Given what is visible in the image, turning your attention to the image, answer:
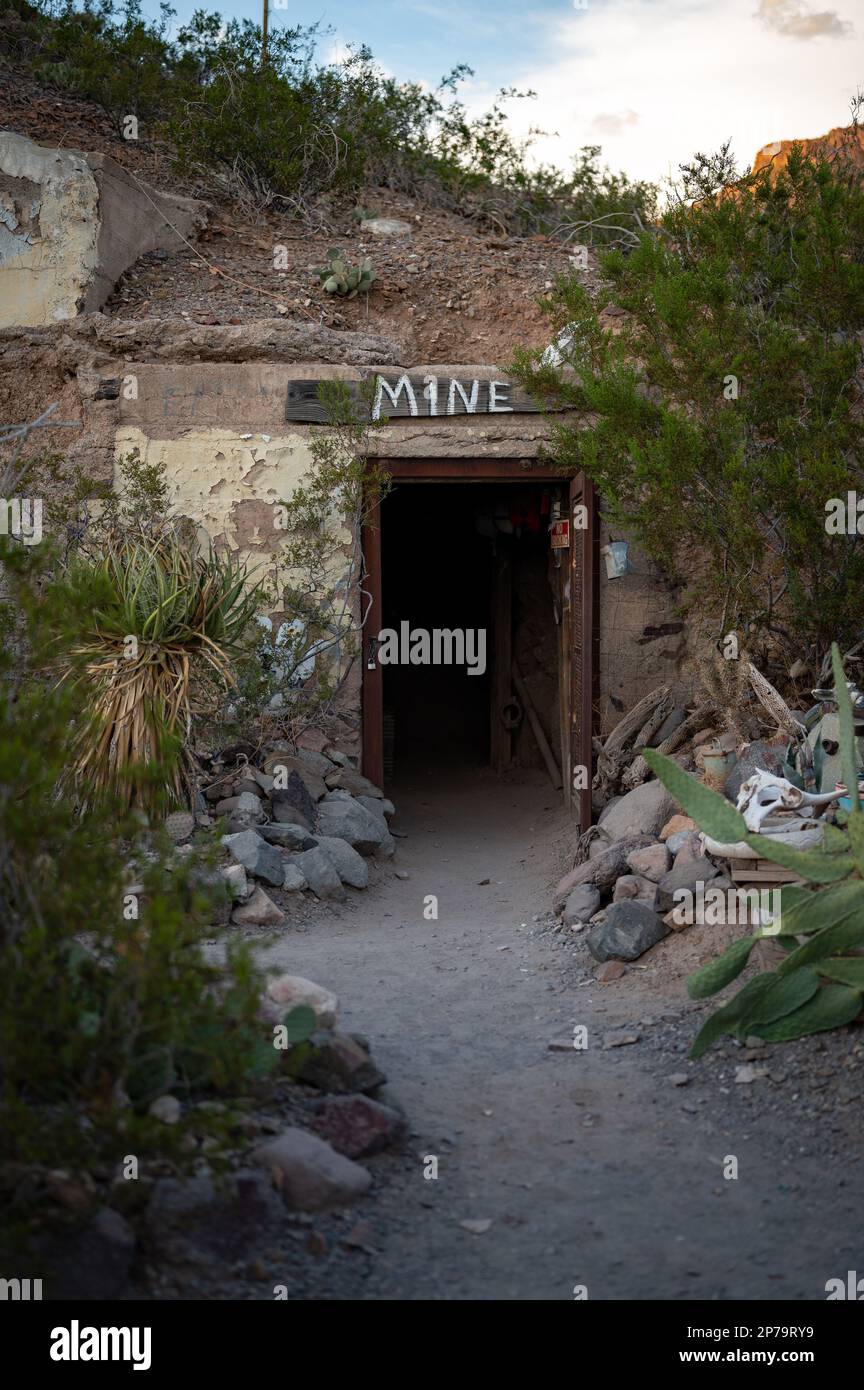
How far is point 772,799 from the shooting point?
198 inches

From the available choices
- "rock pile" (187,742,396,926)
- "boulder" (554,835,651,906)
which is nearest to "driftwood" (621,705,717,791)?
"boulder" (554,835,651,906)

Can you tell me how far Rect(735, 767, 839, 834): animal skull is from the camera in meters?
4.88

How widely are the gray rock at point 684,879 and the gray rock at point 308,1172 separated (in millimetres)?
2559

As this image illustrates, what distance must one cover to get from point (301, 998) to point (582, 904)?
2421 mm

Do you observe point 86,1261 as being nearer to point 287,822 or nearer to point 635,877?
point 635,877

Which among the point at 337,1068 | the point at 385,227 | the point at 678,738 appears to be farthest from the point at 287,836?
the point at 385,227

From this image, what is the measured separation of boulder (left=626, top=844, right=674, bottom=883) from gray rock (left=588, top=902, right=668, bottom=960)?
0.32m

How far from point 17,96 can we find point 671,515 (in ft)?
23.3

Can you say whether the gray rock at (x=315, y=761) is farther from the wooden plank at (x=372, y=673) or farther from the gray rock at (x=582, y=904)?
the gray rock at (x=582, y=904)

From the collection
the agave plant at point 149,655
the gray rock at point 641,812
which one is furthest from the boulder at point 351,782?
the gray rock at point 641,812
